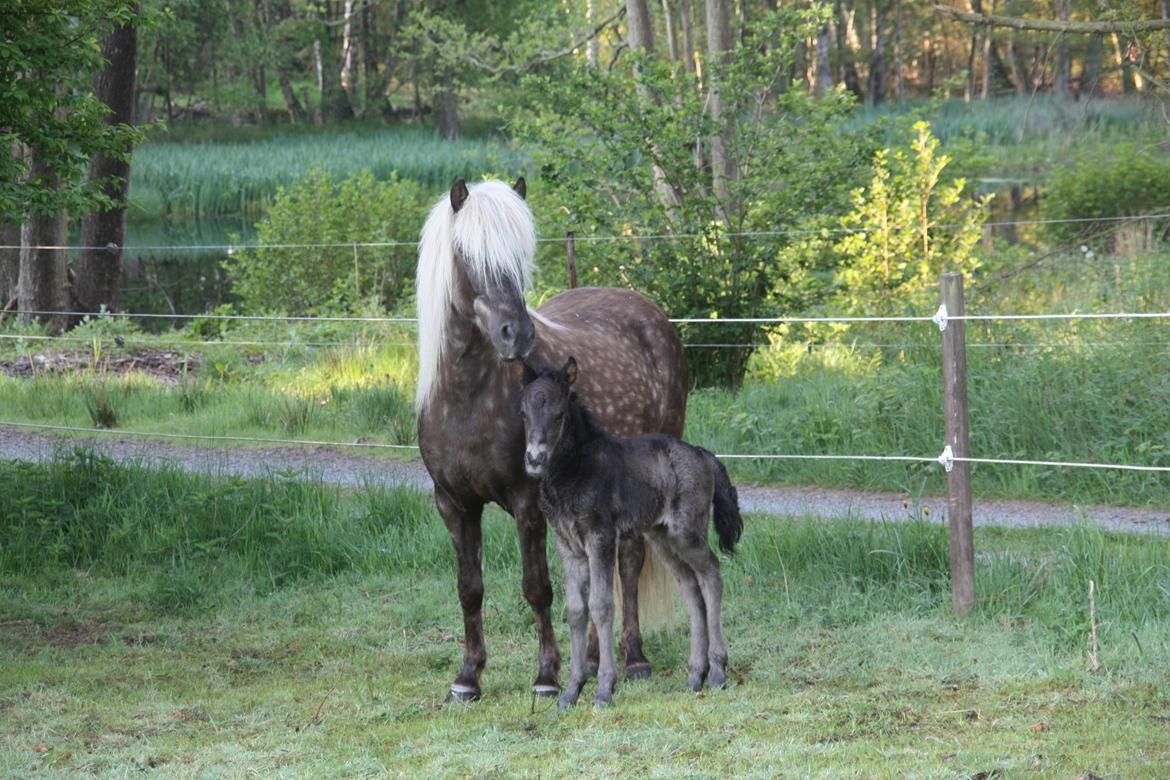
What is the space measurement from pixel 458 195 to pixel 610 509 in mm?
1495

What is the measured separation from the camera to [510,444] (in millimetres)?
5750

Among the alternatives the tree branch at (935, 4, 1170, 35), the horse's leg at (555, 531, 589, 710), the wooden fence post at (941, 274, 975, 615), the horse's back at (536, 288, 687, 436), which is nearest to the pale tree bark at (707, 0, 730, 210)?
the tree branch at (935, 4, 1170, 35)

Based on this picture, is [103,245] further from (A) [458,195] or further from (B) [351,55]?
(B) [351,55]

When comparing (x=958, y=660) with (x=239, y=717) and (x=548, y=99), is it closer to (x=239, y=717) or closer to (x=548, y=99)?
(x=239, y=717)

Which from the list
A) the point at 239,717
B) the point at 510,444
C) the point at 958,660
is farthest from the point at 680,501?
the point at 239,717

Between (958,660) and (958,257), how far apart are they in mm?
7802

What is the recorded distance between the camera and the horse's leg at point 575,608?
559 cm

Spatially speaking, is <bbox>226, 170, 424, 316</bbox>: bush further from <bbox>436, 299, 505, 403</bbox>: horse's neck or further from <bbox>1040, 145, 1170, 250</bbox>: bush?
<bbox>436, 299, 505, 403</bbox>: horse's neck

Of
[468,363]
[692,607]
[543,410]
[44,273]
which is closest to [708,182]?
[468,363]

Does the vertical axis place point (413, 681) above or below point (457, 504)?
below

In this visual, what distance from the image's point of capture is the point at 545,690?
579cm

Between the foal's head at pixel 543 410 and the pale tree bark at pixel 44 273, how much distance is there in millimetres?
11774

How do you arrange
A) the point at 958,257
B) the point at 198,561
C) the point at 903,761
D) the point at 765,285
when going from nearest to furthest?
the point at 903,761
the point at 198,561
the point at 765,285
the point at 958,257

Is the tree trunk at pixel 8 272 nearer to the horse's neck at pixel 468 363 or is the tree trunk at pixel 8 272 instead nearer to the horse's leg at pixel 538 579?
the horse's neck at pixel 468 363
